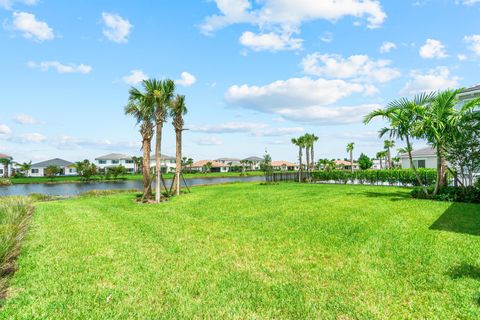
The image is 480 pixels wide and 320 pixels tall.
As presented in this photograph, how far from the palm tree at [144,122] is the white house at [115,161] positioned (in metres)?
Result: 74.6

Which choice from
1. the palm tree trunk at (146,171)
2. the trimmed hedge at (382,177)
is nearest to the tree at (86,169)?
the palm tree trunk at (146,171)

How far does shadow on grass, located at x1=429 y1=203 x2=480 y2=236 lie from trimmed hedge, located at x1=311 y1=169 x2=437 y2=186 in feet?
34.1

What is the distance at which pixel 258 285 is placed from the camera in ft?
15.7

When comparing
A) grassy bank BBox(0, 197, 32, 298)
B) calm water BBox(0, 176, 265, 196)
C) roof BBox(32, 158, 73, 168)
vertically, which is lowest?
calm water BBox(0, 176, 265, 196)

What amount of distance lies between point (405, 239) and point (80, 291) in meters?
7.32

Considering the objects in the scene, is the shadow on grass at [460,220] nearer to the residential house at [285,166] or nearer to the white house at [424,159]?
the white house at [424,159]

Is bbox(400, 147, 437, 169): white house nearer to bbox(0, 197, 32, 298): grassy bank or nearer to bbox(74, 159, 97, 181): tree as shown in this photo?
bbox(0, 197, 32, 298): grassy bank

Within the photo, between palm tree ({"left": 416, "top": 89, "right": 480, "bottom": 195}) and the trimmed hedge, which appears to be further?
the trimmed hedge

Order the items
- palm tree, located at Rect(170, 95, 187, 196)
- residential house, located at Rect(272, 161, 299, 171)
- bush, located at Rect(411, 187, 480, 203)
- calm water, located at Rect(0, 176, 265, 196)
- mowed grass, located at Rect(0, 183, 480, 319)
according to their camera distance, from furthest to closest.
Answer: residential house, located at Rect(272, 161, 299, 171)
calm water, located at Rect(0, 176, 265, 196)
palm tree, located at Rect(170, 95, 187, 196)
bush, located at Rect(411, 187, 480, 203)
mowed grass, located at Rect(0, 183, 480, 319)

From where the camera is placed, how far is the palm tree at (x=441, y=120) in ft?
42.1

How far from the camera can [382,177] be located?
24.8 metres

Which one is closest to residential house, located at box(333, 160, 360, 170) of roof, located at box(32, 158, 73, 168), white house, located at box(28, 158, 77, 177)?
white house, located at box(28, 158, 77, 177)

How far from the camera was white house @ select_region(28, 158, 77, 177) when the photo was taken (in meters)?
81.3

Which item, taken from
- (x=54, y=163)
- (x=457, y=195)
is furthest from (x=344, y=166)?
(x=54, y=163)
